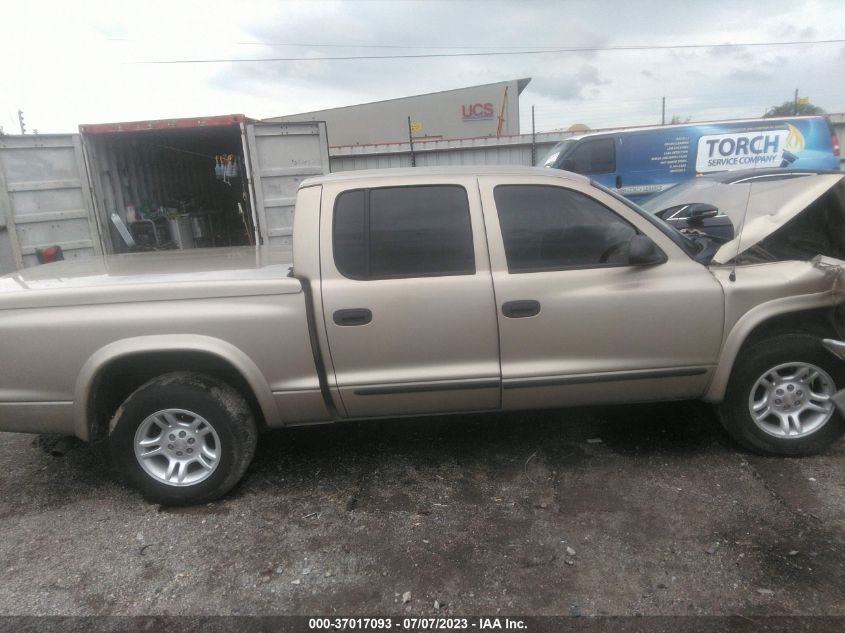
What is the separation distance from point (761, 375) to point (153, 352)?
333 centimetres

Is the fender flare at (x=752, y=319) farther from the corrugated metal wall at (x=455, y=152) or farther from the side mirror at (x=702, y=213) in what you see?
the corrugated metal wall at (x=455, y=152)

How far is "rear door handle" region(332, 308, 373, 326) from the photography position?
124 inches

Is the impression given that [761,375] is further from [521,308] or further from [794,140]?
[794,140]

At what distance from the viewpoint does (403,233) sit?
3.28m

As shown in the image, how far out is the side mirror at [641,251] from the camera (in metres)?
3.13

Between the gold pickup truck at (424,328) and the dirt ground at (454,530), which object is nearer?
the dirt ground at (454,530)

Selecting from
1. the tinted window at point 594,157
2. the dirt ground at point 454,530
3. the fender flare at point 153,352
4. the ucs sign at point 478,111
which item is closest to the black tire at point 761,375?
the dirt ground at point 454,530

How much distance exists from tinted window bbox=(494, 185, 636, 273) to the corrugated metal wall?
35.2 feet

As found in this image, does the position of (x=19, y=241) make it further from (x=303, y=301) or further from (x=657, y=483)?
(x=657, y=483)

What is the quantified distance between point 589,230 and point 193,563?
2.67 metres

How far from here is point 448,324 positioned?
126 inches

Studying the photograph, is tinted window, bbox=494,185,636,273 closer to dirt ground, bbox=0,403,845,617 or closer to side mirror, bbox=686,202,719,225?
side mirror, bbox=686,202,719,225

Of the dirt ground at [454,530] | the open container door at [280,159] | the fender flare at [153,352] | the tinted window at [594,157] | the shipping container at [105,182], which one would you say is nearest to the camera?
the dirt ground at [454,530]

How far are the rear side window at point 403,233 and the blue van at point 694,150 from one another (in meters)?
7.25
